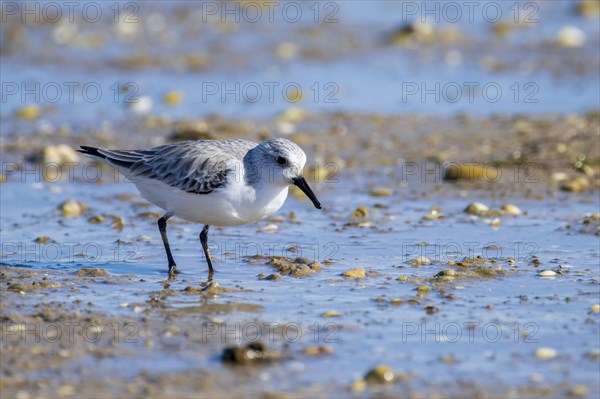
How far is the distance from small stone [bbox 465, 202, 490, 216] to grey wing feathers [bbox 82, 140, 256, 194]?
2544 mm

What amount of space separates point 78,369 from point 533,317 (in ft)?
9.81

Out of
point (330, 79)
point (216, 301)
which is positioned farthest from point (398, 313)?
point (330, 79)

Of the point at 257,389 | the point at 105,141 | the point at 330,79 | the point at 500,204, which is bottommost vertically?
the point at 257,389

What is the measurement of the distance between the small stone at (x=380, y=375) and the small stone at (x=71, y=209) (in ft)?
16.1

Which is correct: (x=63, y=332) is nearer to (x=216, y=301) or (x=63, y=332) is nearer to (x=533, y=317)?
(x=216, y=301)

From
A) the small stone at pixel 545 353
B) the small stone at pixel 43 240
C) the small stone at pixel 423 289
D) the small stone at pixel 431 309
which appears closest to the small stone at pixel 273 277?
the small stone at pixel 423 289

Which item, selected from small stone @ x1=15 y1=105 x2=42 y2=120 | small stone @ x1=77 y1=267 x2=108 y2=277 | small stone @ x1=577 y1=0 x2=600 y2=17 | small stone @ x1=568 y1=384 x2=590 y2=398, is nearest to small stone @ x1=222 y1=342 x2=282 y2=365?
small stone @ x1=568 y1=384 x2=590 y2=398

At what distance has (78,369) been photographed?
6.13 m

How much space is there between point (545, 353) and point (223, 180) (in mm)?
2876

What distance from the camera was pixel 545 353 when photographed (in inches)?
251

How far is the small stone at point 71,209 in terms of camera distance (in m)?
10.1

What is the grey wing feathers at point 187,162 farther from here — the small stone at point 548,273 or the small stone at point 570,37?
the small stone at point 570,37

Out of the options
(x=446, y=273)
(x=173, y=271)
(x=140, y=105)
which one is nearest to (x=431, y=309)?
(x=446, y=273)

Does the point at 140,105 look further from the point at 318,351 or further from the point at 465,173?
the point at 318,351
